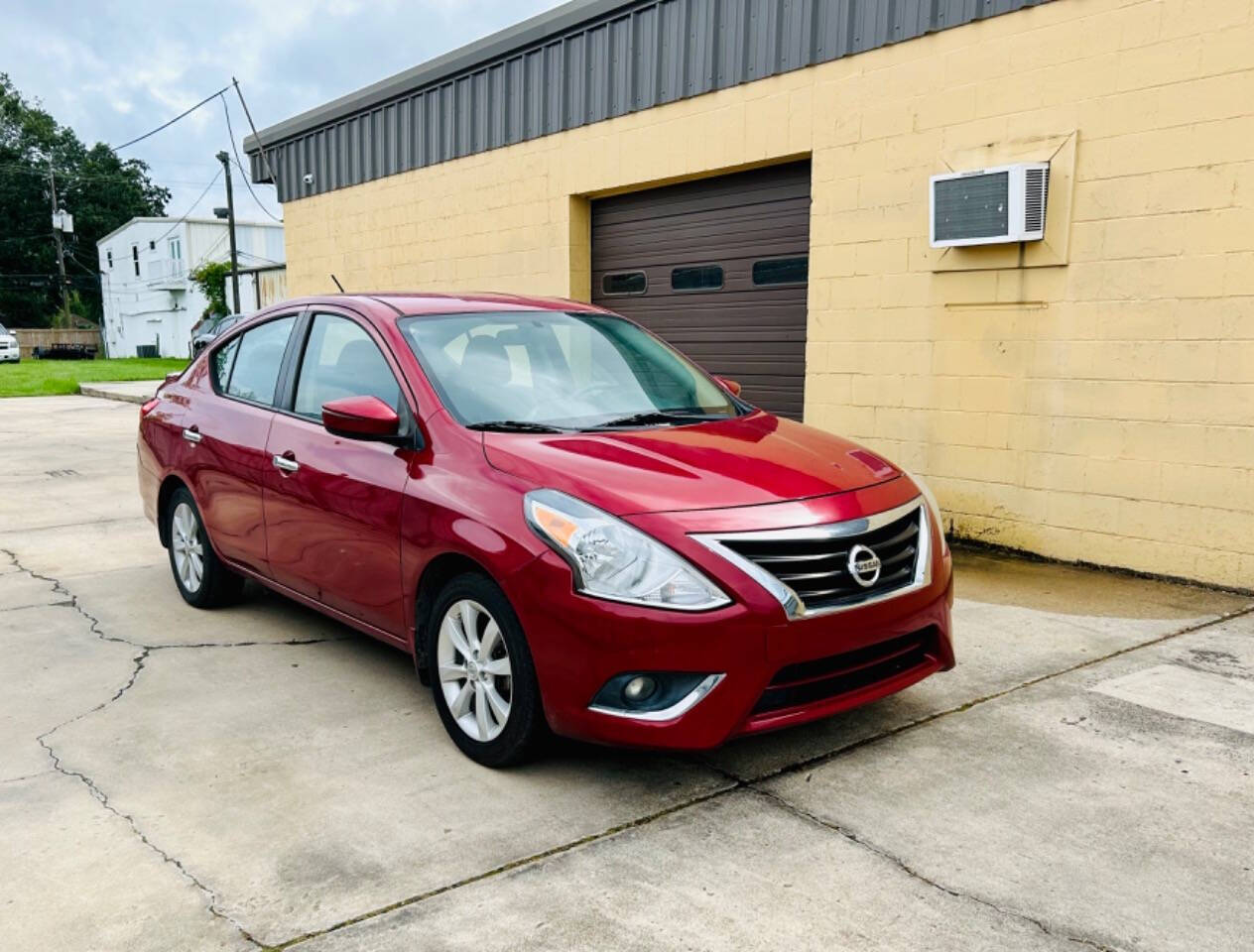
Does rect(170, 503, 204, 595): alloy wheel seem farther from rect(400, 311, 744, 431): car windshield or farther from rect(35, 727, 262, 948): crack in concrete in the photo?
rect(400, 311, 744, 431): car windshield

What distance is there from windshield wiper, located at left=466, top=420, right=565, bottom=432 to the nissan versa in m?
0.01

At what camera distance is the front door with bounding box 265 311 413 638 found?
3838 mm

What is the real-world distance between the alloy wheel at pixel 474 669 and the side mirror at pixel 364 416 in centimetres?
73

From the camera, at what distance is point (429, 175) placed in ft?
36.0

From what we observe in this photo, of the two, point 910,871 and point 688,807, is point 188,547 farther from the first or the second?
point 910,871

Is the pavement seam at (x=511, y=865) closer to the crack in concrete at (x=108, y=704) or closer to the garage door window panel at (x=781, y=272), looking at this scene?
the crack in concrete at (x=108, y=704)

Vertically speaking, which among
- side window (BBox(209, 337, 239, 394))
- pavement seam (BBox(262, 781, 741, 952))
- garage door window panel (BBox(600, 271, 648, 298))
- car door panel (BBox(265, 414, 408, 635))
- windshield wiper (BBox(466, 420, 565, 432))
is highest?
garage door window panel (BBox(600, 271, 648, 298))

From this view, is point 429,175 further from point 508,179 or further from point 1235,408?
point 1235,408

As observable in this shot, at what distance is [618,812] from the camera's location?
10.3 ft

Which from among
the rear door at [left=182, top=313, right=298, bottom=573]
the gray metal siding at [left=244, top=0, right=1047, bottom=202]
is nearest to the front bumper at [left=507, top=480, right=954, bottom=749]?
the rear door at [left=182, top=313, right=298, bottom=573]

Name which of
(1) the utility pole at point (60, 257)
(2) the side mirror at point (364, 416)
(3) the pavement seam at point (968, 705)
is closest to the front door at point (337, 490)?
(2) the side mirror at point (364, 416)

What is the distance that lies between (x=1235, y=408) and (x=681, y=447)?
3571 millimetres

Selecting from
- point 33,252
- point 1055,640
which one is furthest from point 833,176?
point 33,252

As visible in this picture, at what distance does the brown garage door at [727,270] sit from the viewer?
777cm
